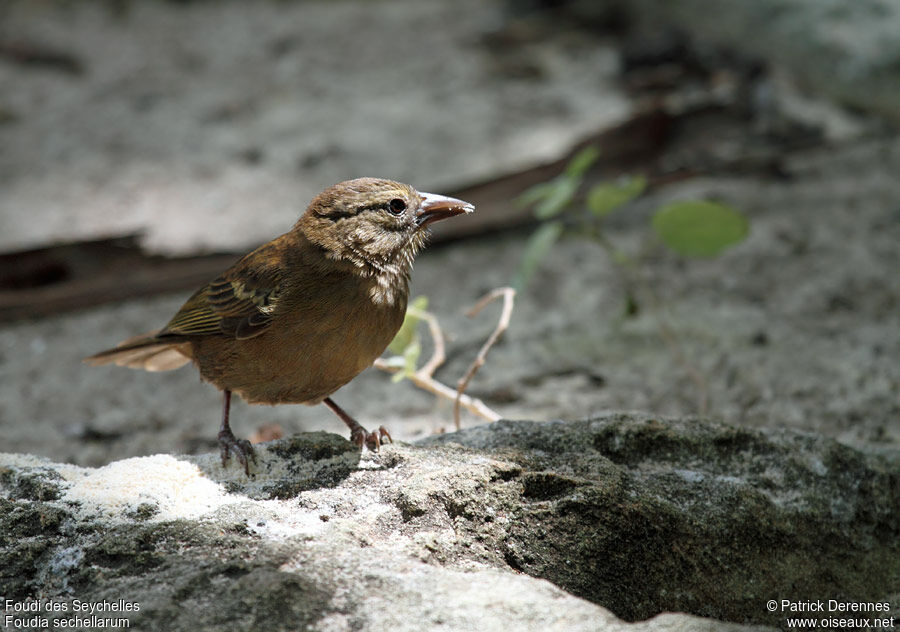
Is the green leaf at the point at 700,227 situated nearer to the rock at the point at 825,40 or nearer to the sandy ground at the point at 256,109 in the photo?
the sandy ground at the point at 256,109

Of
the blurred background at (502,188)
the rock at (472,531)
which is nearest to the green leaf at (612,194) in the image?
the blurred background at (502,188)

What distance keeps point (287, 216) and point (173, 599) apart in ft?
13.8

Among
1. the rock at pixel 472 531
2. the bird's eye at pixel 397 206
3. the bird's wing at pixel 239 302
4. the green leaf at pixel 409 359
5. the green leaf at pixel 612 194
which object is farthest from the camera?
the green leaf at pixel 612 194

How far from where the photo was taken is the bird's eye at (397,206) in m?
3.38

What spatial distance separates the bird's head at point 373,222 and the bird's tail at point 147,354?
32.6 inches

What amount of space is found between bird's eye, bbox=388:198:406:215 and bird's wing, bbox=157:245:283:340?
45 cm

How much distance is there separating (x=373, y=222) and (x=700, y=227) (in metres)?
1.80

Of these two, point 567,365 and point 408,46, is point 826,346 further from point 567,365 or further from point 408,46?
point 408,46

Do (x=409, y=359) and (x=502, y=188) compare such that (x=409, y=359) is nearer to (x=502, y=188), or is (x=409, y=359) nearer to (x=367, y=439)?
(x=367, y=439)

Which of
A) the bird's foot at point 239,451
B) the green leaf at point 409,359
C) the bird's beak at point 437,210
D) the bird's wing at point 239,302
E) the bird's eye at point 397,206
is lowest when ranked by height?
the green leaf at point 409,359

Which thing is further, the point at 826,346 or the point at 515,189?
the point at 515,189

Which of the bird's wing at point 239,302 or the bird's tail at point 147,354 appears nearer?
the bird's wing at point 239,302

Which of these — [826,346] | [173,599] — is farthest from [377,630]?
[826,346]

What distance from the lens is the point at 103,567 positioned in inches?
87.9
